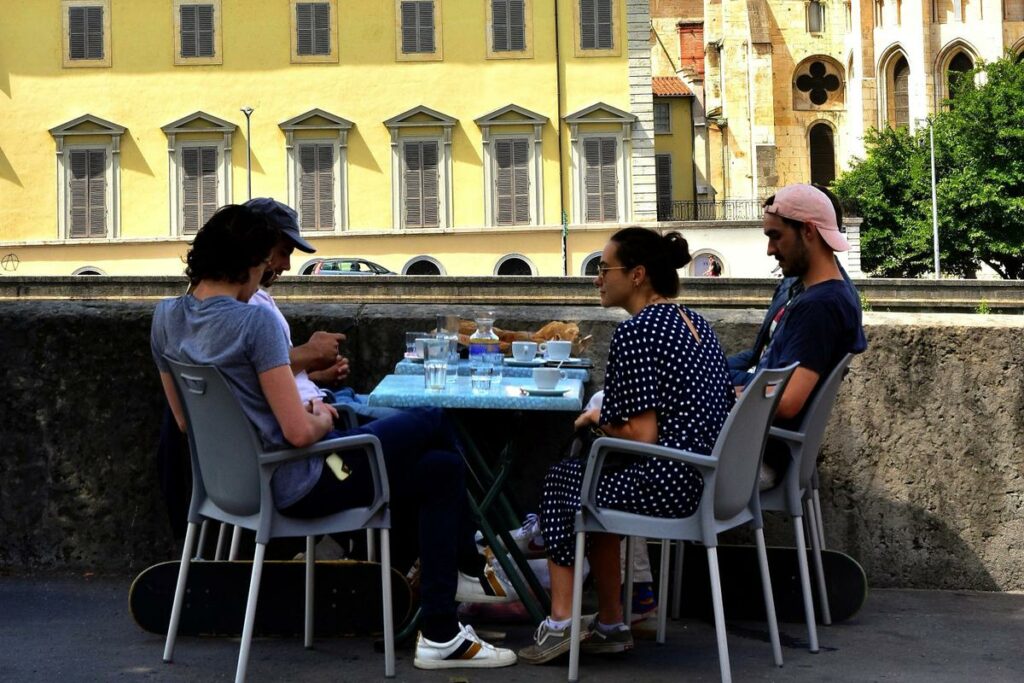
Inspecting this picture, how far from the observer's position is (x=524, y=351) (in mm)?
5422

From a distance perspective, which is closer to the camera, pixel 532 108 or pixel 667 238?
pixel 667 238

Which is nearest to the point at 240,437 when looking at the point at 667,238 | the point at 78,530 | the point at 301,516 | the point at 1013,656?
the point at 301,516

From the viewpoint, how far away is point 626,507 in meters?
4.29

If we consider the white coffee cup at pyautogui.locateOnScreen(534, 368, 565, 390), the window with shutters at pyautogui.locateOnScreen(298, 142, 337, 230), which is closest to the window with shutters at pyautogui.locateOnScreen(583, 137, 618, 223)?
the window with shutters at pyautogui.locateOnScreen(298, 142, 337, 230)

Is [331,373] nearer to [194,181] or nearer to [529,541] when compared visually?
[529,541]

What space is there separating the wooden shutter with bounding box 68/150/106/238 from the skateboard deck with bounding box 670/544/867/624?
34.0 meters

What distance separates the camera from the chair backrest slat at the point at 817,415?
4785mm

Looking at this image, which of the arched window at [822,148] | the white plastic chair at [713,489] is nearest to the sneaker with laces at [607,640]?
the white plastic chair at [713,489]

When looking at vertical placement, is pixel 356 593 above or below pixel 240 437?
below

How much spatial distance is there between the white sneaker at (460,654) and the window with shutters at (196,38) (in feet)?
115

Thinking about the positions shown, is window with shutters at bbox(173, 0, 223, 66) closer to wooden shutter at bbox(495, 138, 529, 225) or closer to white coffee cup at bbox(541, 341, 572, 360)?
wooden shutter at bbox(495, 138, 529, 225)

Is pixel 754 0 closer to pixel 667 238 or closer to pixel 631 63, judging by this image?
pixel 631 63

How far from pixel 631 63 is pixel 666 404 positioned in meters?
34.7

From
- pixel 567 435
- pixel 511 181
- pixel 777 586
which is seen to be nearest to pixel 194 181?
pixel 511 181
